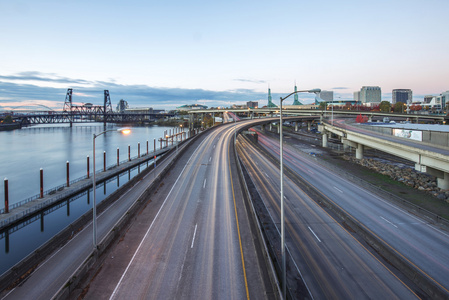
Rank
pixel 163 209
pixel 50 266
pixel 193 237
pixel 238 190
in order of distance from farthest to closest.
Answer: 1. pixel 238 190
2. pixel 163 209
3. pixel 193 237
4. pixel 50 266

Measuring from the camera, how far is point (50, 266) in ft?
55.7

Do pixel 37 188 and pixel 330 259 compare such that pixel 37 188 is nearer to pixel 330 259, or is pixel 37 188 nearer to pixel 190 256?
pixel 190 256

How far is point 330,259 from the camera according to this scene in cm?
1906

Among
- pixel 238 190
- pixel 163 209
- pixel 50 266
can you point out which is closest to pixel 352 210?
pixel 238 190

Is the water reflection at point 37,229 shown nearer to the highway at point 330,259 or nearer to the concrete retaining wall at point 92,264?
the concrete retaining wall at point 92,264

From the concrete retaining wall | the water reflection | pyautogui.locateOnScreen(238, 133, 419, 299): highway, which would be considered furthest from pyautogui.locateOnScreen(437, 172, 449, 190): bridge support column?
the water reflection

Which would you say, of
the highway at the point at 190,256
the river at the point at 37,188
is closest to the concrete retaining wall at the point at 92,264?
the highway at the point at 190,256

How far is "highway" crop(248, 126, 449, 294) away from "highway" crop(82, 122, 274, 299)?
11873 millimetres

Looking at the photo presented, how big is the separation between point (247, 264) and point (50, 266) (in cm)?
1279

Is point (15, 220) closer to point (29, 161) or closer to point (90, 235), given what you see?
point (90, 235)

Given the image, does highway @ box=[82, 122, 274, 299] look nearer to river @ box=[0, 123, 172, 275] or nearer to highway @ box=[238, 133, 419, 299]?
highway @ box=[238, 133, 419, 299]

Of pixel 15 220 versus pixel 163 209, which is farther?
pixel 15 220

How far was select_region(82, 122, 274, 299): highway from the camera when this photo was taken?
13.6 meters

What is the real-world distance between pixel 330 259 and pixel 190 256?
10270mm
